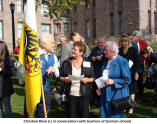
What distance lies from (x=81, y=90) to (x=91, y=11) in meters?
32.6

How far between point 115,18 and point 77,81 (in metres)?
27.6

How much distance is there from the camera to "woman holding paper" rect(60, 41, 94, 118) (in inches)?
176

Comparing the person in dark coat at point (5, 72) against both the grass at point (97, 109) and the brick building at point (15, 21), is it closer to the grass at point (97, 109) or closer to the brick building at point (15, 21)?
the grass at point (97, 109)

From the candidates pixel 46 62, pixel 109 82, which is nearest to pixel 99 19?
pixel 46 62

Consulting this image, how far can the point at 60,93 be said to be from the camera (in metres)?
4.84

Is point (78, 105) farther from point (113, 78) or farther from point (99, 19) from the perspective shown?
point (99, 19)

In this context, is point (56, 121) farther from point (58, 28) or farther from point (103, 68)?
point (58, 28)

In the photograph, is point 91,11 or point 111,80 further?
point 91,11

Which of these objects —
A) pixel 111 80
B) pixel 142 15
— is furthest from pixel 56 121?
pixel 142 15

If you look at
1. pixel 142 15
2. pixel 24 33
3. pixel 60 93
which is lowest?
pixel 60 93

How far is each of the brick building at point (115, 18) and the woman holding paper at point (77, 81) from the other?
22.3m

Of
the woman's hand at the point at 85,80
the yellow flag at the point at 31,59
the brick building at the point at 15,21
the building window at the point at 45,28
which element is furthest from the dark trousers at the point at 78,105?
the building window at the point at 45,28

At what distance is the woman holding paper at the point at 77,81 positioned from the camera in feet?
14.7

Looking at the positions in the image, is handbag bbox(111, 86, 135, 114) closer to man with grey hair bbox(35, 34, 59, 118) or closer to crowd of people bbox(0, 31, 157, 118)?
crowd of people bbox(0, 31, 157, 118)
